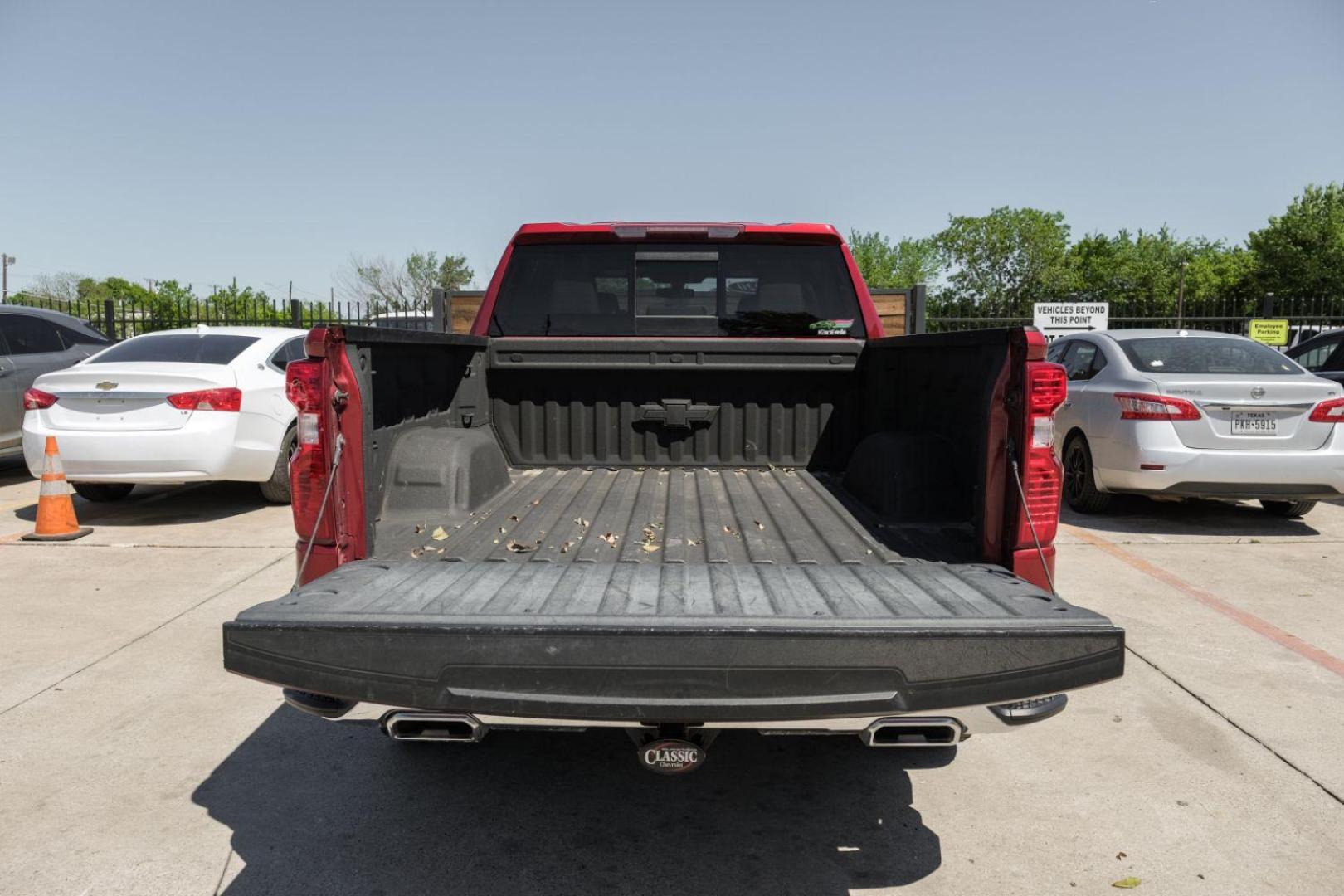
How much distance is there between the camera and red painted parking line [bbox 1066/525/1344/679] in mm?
4586

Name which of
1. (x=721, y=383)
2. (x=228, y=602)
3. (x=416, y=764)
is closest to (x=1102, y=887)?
(x=416, y=764)

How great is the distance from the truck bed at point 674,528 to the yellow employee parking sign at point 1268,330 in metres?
14.5

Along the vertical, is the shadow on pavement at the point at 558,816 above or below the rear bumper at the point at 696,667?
below

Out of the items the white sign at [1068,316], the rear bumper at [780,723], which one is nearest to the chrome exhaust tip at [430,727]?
the rear bumper at [780,723]

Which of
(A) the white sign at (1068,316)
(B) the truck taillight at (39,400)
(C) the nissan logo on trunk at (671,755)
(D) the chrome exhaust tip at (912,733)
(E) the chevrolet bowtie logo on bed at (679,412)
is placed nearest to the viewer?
(D) the chrome exhaust tip at (912,733)

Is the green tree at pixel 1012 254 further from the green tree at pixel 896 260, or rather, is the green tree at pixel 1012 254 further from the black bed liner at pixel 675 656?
the black bed liner at pixel 675 656

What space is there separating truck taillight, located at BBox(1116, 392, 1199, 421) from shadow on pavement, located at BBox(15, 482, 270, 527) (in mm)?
7857

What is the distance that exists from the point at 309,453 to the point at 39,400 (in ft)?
20.3

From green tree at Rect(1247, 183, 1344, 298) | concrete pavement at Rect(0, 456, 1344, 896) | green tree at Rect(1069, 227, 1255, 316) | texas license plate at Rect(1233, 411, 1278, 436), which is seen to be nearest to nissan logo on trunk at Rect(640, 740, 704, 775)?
concrete pavement at Rect(0, 456, 1344, 896)

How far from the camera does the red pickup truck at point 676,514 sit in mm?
2176

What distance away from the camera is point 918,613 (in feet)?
Result: 7.47

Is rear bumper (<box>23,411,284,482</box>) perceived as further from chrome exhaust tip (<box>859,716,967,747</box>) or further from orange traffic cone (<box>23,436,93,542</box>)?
chrome exhaust tip (<box>859,716,967,747</box>)

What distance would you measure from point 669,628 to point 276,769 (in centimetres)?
218

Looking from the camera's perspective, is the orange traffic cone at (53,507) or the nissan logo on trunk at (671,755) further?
the orange traffic cone at (53,507)
